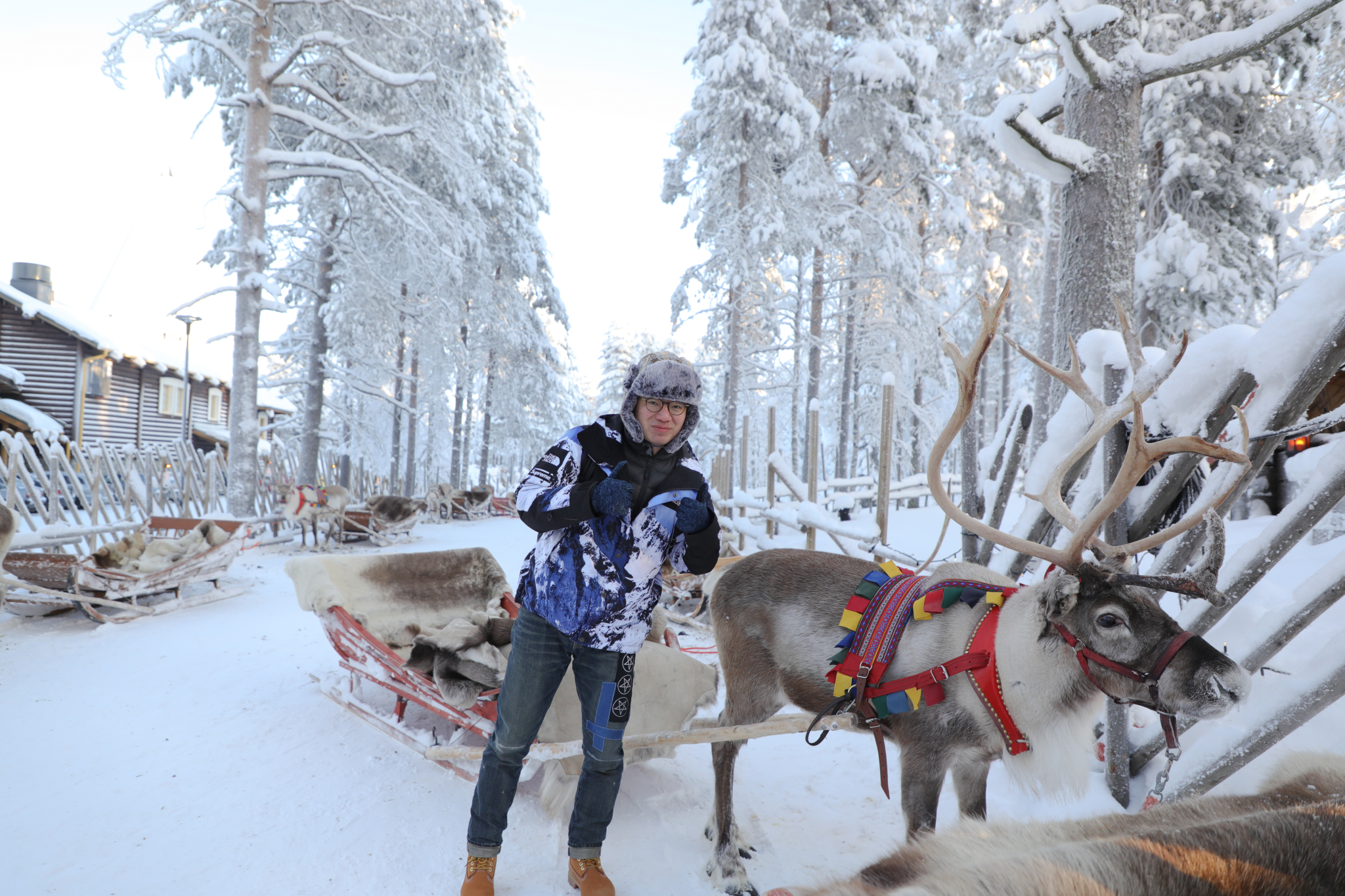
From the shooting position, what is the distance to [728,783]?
2945mm

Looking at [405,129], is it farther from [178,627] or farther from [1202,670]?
[1202,670]

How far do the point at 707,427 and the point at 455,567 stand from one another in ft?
108

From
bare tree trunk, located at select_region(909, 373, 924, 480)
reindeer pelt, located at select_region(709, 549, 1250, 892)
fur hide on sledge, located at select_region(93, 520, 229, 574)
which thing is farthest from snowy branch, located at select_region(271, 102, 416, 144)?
bare tree trunk, located at select_region(909, 373, 924, 480)

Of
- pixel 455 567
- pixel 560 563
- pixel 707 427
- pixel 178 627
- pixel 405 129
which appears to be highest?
pixel 405 129

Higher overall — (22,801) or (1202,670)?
(1202,670)

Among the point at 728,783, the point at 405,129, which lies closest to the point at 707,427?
the point at 405,129

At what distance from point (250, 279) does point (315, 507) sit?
4190 mm

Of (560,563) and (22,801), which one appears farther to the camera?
(22,801)

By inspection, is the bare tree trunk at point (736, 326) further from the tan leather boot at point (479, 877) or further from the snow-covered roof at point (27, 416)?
the snow-covered roof at point (27, 416)

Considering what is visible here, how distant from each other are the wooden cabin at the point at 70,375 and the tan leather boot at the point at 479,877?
19558 millimetres

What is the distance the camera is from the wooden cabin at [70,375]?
56.7 feet

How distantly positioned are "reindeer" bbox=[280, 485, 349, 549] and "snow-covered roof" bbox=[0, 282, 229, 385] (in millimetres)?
10860

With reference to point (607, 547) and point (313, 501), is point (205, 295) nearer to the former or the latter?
point (313, 501)

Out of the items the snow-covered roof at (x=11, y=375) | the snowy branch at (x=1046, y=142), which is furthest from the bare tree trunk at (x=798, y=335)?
the snow-covered roof at (x=11, y=375)
